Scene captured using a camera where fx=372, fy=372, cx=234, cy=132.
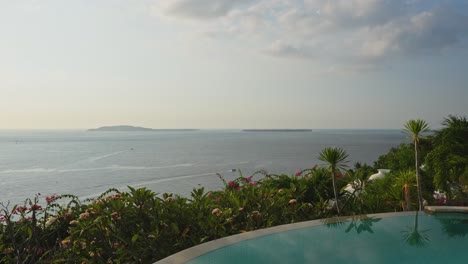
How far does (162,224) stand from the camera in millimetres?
6246

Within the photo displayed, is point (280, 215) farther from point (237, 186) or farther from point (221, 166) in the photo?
point (221, 166)

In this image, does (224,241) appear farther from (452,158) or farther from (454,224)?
(452,158)

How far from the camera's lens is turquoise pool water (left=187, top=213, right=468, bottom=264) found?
5.49 m

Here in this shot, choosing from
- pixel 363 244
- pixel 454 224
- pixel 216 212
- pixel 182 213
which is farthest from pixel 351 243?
pixel 182 213

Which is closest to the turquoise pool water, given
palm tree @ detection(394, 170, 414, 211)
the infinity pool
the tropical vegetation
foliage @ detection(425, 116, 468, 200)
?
the infinity pool

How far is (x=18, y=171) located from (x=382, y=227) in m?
71.7

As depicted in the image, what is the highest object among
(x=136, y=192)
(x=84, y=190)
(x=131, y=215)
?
(x=136, y=192)

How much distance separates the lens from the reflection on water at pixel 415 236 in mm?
6391

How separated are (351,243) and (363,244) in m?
0.19

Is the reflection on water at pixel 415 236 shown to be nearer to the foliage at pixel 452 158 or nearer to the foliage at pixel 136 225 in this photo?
the foliage at pixel 136 225

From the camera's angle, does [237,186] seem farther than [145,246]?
Yes

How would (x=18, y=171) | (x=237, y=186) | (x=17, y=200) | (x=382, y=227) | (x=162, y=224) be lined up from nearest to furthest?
(x=162, y=224)
(x=382, y=227)
(x=237, y=186)
(x=17, y=200)
(x=18, y=171)

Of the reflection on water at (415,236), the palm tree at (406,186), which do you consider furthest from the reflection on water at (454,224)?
the palm tree at (406,186)

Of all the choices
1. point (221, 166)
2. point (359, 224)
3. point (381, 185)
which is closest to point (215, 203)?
point (359, 224)
